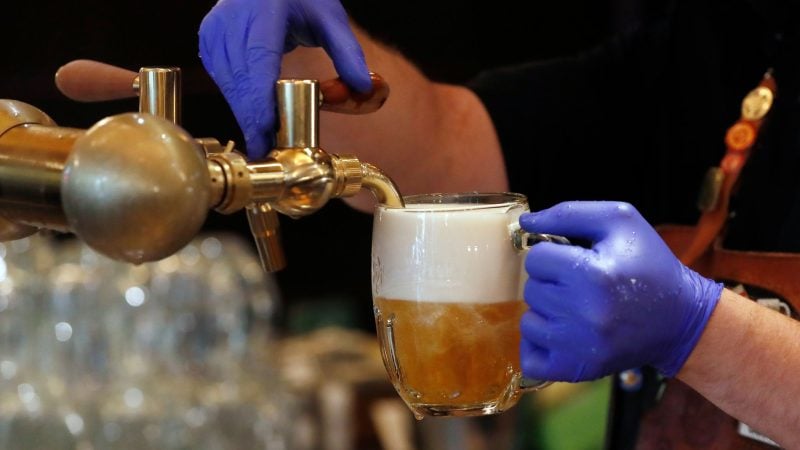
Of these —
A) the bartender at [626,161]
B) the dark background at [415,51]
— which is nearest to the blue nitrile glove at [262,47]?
the bartender at [626,161]

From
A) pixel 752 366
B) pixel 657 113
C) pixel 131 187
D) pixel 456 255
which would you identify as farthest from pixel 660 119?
pixel 131 187

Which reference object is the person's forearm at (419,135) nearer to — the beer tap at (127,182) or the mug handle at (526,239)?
the mug handle at (526,239)

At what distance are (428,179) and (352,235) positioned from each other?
116 cm

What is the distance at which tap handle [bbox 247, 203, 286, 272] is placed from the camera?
2.64 feet

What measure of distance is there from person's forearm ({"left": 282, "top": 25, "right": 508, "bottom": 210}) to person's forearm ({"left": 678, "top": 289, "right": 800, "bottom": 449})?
558 millimetres

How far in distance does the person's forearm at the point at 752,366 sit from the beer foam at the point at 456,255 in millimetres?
196

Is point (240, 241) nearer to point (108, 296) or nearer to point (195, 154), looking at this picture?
point (108, 296)

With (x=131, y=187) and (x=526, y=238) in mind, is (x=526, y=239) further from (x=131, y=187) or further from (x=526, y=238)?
(x=131, y=187)

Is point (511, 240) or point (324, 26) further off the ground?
point (324, 26)

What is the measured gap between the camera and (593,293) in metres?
0.82

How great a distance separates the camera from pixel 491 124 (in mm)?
1546

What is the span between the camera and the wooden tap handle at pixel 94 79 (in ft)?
2.81

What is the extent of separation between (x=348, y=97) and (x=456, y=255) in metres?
0.16

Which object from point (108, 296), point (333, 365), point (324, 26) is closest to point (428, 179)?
point (324, 26)
